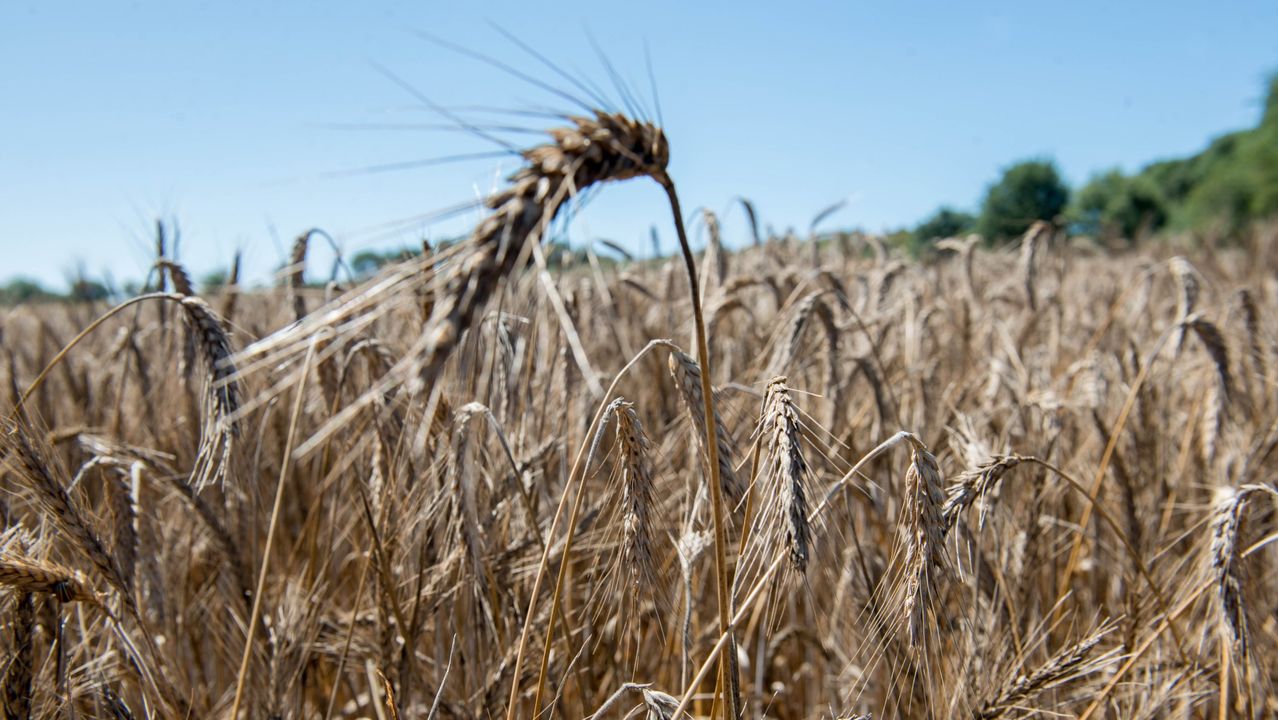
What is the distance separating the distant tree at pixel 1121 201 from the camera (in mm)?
46844

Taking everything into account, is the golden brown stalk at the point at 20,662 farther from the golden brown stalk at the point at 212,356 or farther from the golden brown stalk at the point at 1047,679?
the golden brown stalk at the point at 1047,679

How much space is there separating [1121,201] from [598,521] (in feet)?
188

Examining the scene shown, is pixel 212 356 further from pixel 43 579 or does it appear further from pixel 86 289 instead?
pixel 86 289

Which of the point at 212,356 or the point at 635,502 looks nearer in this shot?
the point at 635,502

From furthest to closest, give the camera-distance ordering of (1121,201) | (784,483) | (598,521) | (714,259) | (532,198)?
(1121,201)
(714,259)
(598,521)
(784,483)
(532,198)

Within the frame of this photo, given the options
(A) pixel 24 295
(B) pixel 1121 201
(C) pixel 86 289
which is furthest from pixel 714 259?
(B) pixel 1121 201

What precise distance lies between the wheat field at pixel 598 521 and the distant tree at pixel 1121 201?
47.4 metres

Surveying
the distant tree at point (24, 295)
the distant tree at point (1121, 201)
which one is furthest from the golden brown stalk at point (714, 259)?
the distant tree at point (1121, 201)

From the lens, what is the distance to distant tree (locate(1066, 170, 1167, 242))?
4684cm

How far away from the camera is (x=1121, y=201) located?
157ft

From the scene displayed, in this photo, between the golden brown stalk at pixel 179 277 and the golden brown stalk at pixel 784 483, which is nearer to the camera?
the golden brown stalk at pixel 784 483

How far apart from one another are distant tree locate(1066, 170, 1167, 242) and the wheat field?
47.4m

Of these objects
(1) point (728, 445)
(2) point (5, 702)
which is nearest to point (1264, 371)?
(1) point (728, 445)

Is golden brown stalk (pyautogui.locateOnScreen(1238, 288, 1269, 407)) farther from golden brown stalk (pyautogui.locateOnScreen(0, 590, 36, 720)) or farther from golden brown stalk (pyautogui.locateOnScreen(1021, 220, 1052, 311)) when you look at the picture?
golden brown stalk (pyautogui.locateOnScreen(0, 590, 36, 720))
